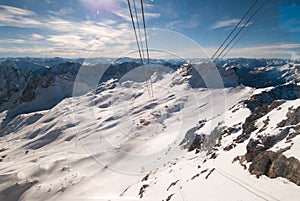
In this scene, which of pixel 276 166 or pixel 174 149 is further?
pixel 174 149

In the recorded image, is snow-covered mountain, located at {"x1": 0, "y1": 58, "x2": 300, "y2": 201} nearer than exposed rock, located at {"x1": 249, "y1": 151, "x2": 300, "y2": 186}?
No

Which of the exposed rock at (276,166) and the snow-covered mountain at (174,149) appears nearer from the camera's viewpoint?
the exposed rock at (276,166)

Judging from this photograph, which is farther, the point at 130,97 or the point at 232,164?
the point at 130,97

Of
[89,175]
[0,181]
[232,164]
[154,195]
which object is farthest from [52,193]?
[232,164]

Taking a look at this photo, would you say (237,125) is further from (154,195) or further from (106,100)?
(106,100)

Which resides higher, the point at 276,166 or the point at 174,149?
the point at 276,166

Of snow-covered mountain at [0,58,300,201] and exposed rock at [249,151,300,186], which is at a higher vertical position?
exposed rock at [249,151,300,186]

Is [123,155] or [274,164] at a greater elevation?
[274,164]

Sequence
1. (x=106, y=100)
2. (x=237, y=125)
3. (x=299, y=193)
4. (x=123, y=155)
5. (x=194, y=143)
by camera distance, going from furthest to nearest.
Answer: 1. (x=106, y=100)
2. (x=123, y=155)
3. (x=194, y=143)
4. (x=237, y=125)
5. (x=299, y=193)
